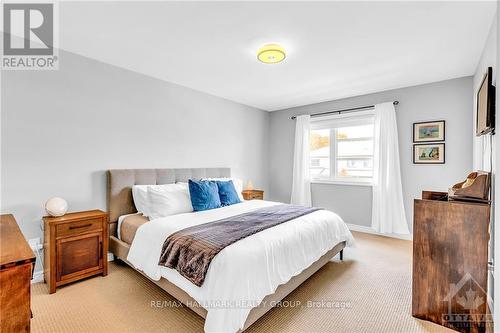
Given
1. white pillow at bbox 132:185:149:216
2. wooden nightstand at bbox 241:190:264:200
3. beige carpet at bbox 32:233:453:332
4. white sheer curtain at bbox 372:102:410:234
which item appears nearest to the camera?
beige carpet at bbox 32:233:453:332

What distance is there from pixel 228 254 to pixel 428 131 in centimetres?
368

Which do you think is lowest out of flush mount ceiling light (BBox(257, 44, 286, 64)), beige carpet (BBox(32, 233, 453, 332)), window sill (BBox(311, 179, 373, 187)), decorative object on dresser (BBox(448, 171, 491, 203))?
beige carpet (BBox(32, 233, 453, 332))

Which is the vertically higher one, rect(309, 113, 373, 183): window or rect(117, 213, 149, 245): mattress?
rect(309, 113, 373, 183): window

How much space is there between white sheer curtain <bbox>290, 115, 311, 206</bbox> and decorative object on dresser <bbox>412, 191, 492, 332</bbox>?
2.95 metres

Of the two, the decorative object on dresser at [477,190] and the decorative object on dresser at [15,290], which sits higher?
the decorative object on dresser at [477,190]

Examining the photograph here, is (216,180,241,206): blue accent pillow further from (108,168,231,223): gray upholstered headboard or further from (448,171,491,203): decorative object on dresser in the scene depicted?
(448,171,491,203): decorative object on dresser

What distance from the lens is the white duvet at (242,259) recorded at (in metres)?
1.62

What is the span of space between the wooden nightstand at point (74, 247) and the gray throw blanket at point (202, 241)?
1008 millimetres

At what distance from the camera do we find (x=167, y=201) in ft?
9.46

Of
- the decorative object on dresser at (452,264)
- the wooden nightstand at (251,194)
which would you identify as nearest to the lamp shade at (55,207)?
the wooden nightstand at (251,194)

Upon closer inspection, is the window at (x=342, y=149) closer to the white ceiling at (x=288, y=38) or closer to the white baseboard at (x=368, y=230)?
the white baseboard at (x=368, y=230)

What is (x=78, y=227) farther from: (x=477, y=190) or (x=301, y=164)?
(x=301, y=164)

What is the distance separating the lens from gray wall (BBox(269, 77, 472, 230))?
3467 mm

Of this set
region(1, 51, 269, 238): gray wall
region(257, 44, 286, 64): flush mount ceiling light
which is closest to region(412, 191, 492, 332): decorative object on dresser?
region(257, 44, 286, 64): flush mount ceiling light
